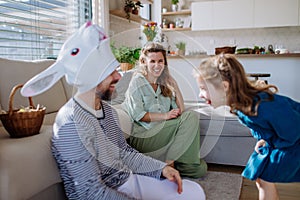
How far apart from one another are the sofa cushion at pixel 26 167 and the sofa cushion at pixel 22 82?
1.88ft

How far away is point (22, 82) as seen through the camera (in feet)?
5.95

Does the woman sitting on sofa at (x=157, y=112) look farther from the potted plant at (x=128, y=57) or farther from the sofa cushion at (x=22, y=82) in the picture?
the sofa cushion at (x=22, y=82)

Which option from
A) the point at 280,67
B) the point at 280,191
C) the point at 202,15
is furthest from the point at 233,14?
the point at 280,191

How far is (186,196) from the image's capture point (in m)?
1.13

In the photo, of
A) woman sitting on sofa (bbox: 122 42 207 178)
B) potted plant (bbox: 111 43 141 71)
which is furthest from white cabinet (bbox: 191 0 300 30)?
woman sitting on sofa (bbox: 122 42 207 178)

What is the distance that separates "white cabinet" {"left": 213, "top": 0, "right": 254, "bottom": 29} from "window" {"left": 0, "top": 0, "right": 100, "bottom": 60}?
284 cm

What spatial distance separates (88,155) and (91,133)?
0.24 ft

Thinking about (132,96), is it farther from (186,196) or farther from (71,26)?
(71,26)

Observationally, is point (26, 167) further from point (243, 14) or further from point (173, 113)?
point (243, 14)

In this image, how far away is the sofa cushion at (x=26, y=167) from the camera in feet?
3.30

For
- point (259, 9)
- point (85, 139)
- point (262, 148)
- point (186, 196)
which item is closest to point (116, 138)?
point (85, 139)

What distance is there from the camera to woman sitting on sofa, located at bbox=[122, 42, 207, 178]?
1.43 metres

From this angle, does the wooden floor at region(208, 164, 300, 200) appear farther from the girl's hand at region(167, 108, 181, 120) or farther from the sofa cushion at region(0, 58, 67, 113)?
the sofa cushion at region(0, 58, 67, 113)

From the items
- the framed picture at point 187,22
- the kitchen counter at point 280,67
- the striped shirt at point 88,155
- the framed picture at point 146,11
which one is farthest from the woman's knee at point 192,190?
the framed picture at point 187,22
